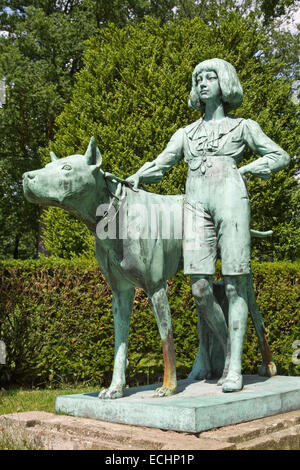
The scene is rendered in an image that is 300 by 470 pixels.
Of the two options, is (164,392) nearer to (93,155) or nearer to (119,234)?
(119,234)

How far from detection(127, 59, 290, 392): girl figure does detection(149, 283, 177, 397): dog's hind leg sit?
0.34 m

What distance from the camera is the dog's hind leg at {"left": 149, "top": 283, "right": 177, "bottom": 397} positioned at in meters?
3.83

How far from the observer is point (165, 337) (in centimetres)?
390

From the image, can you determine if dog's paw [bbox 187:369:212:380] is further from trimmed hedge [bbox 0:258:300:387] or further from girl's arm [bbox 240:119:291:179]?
trimmed hedge [bbox 0:258:300:387]

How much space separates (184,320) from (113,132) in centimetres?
433

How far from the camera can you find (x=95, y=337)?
7.68m

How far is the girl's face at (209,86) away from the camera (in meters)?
4.31

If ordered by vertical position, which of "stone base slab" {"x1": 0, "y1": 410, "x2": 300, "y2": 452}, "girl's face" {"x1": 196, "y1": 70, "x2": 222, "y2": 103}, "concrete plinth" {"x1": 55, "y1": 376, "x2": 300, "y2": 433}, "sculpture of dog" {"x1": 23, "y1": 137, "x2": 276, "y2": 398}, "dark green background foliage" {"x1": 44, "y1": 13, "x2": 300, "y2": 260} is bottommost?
"stone base slab" {"x1": 0, "y1": 410, "x2": 300, "y2": 452}

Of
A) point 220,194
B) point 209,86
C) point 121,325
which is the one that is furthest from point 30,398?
point 209,86

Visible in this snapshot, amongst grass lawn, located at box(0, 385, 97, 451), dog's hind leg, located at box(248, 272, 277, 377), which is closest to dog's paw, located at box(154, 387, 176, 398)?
dog's hind leg, located at box(248, 272, 277, 377)

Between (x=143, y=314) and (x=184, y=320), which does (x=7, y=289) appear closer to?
(x=143, y=314)

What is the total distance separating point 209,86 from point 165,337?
2.07m

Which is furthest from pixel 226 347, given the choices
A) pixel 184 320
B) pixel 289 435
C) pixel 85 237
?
pixel 85 237

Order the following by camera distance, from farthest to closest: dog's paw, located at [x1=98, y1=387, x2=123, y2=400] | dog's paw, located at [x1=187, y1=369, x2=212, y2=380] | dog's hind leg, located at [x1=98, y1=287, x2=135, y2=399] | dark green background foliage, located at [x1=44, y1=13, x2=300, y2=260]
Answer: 1. dark green background foliage, located at [x1=44, y1=13, x2=300, y2=260]
2. dog's paw, located at [x1=187, y1=369, x2=212, y2=380]
3. dog's hind leg, located at [x1=98, y1=287, x2=135, y2=399]
4. dog's paw, located at [x1=98, y1=387, x2=123, y2=400]
